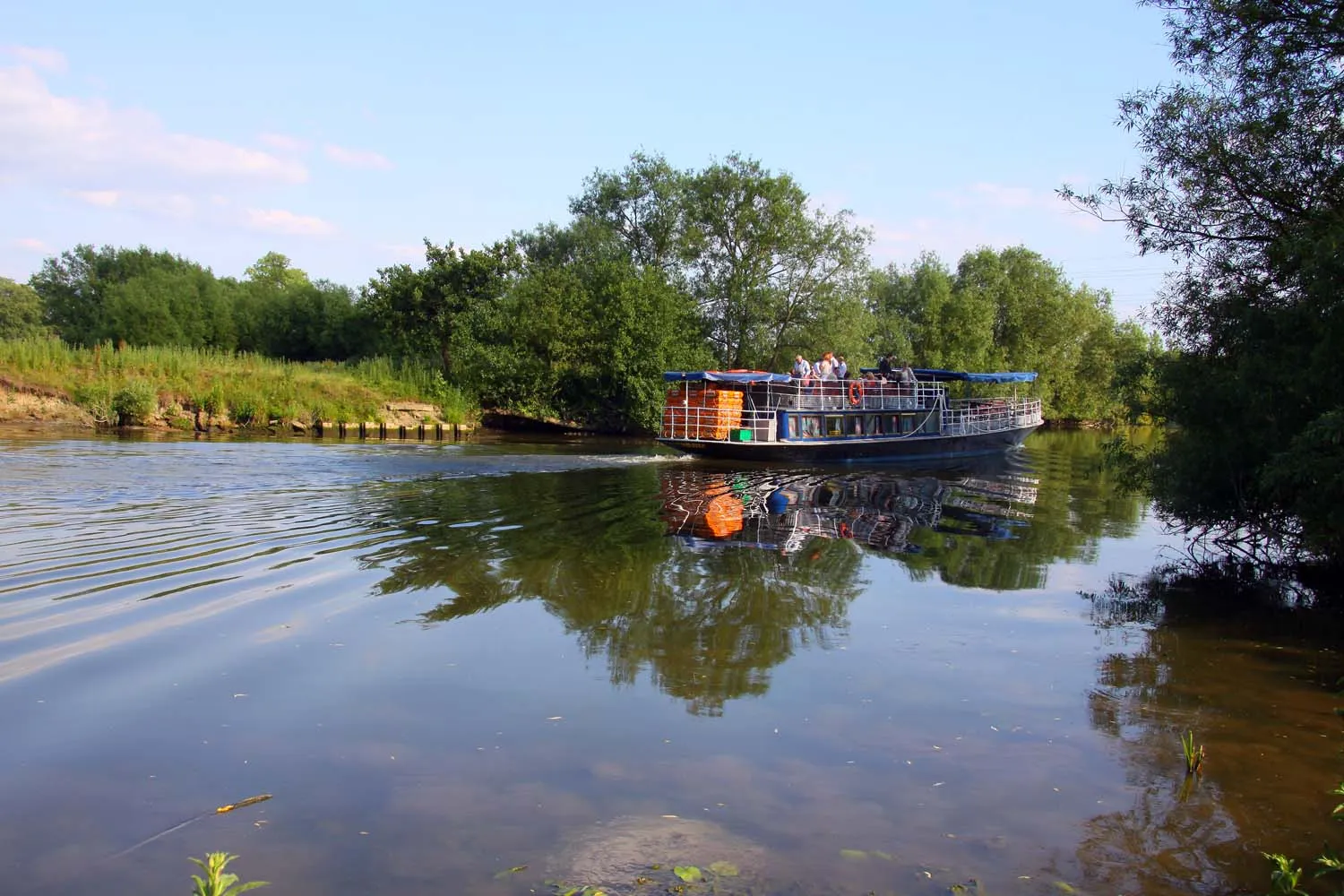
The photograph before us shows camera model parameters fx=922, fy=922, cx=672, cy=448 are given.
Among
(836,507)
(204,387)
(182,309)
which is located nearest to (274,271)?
(182,309)

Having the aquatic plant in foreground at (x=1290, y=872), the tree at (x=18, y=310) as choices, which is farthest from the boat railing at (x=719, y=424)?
the tree at (x=18, y=310)

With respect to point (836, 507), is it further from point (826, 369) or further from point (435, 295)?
point (435, 295)

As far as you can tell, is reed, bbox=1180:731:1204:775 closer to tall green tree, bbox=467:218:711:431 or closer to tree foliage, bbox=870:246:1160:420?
tall green tree, bbox=467:218:711:431

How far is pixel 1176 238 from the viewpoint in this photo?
13.9 metres

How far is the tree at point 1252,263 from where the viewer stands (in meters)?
10.8

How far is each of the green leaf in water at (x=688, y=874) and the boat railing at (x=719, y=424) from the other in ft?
83.6

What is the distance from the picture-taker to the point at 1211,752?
261 inches

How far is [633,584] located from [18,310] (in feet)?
326

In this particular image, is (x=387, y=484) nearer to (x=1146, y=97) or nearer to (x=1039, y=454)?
(x=1146, y=97)

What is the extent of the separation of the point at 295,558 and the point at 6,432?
22.9 m

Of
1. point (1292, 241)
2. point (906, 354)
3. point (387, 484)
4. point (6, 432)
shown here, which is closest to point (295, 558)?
point (387, 484)

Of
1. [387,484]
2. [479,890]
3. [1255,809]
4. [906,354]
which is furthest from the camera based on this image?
[906,354]

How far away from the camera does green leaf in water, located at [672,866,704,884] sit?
471 cm

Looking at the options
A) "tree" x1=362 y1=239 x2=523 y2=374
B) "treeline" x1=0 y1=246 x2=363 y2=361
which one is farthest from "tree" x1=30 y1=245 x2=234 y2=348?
"tree" x1=362 y1=239 x2=523 y2=374
